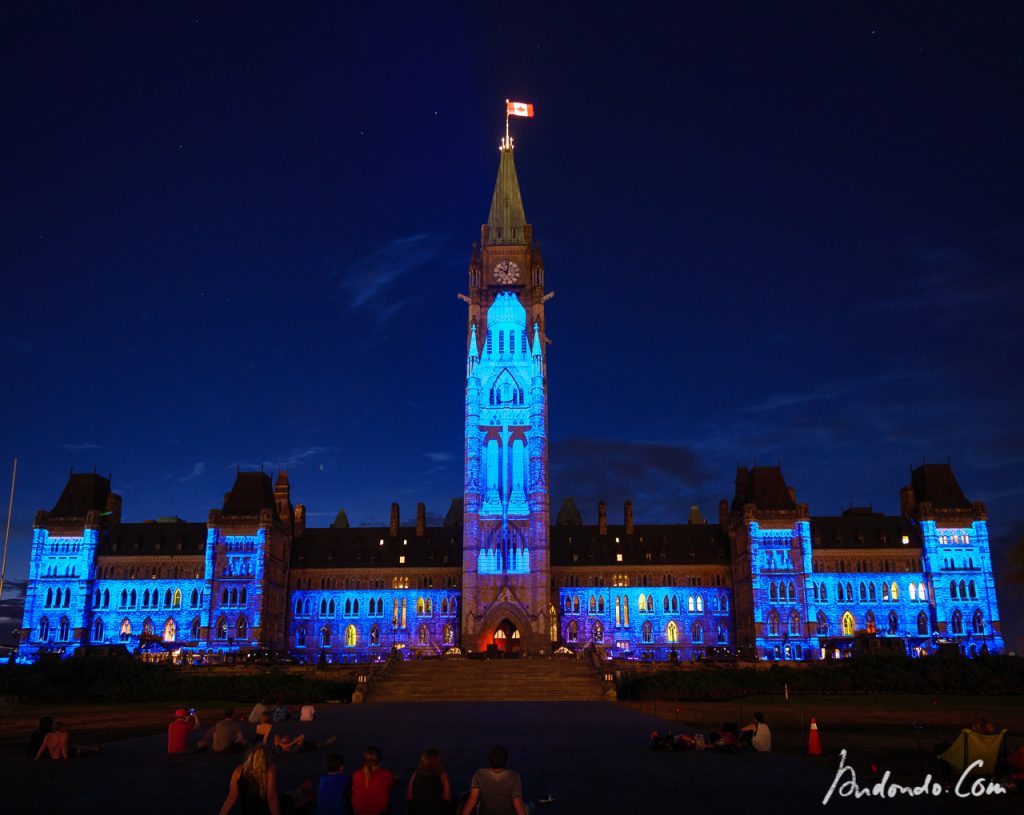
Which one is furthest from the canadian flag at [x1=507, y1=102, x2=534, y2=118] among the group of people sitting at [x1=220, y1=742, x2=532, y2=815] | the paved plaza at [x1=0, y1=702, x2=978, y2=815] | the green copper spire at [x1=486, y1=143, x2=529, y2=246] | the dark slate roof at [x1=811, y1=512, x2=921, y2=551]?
the group of people sitting at [x1=220, y1=742, x2=532, y2=815]

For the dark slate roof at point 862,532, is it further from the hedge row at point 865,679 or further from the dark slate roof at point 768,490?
the hedge row at point 865,679

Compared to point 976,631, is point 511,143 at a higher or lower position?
higher

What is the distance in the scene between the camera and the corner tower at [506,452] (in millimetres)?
104000

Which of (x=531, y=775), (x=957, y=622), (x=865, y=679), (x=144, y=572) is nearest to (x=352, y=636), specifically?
(x=144, y=572)

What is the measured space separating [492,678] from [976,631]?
62569 mm

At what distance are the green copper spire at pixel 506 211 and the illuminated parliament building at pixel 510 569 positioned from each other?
316 mm

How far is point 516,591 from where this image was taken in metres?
104

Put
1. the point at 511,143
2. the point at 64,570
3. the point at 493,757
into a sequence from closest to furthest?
the point at 493,757 → the point at 64,570 → the point at 511,143

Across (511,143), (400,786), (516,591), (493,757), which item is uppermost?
(511,143)

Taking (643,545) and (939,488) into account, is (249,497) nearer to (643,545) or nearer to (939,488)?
(643,545)

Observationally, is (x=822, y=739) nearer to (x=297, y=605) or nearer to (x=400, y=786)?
(x=400, y=786)

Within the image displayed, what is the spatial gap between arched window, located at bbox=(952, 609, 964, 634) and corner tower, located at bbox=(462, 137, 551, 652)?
143 feet

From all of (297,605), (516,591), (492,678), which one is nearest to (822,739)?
(492,678)

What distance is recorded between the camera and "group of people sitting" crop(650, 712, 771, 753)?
2555 centimetres
